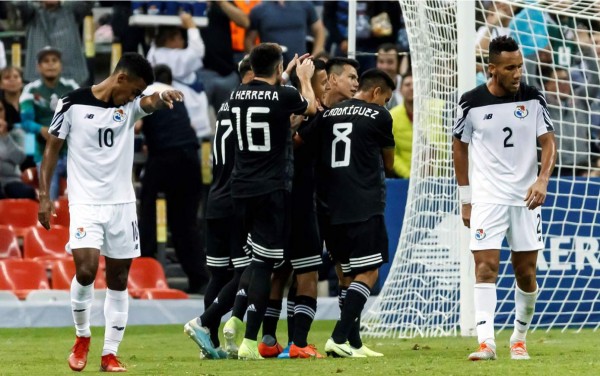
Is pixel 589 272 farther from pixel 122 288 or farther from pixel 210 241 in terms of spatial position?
pixel 122 288

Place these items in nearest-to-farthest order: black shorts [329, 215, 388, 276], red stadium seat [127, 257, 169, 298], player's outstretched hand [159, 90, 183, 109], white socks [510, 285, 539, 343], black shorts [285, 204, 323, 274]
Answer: player's outstretched hand [159, 90, 183, 109]
white socks [510, 285, 539, 343]
black shorts [329, 215, 388, 276]
black shorts [285, 204, 323, 274]
red stadium seat [127, 257, 169, 298]

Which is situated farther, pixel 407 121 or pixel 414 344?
pixel 407 121

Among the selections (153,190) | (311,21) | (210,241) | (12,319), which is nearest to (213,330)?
(210,241)

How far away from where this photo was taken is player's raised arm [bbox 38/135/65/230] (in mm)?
10266

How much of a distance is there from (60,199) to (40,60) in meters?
1.84

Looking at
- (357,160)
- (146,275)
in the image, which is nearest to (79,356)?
(357,160)

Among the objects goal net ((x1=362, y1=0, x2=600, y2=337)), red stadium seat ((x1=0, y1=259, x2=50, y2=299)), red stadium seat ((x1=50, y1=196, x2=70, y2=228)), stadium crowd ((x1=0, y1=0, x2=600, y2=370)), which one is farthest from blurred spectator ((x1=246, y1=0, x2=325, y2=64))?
red stadium seat ((x1=0, y1=259, x2=50, y2=299))

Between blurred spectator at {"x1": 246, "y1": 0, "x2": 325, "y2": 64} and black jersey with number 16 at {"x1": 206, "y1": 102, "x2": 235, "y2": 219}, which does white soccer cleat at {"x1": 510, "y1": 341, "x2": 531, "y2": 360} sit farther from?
blurred spectator at {"x1": 246, "y1": 0, "x2": 325, "y2": 64}

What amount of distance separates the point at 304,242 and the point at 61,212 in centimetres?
699

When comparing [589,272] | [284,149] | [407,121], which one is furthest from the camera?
[407,121]

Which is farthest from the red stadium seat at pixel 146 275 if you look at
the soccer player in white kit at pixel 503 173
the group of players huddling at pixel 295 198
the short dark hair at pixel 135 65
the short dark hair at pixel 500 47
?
the short dark hair at pixel 500 47

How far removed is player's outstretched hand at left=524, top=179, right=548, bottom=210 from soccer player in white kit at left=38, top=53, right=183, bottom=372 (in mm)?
2788

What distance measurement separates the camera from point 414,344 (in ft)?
43.1

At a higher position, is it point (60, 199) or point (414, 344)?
point (60, 199)
